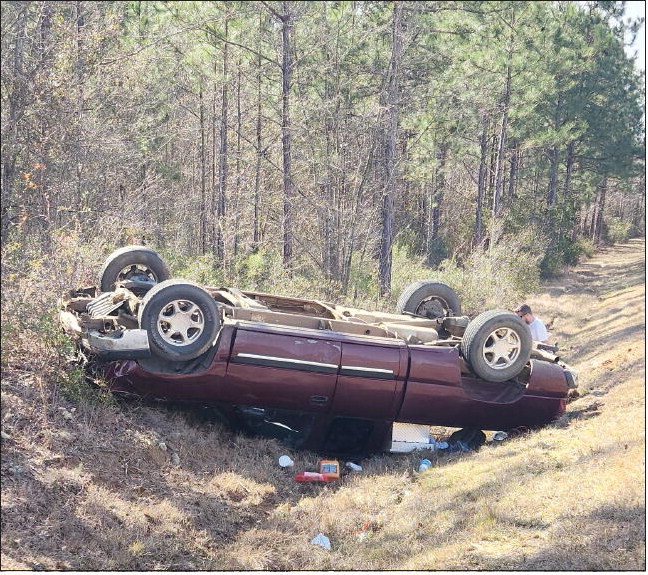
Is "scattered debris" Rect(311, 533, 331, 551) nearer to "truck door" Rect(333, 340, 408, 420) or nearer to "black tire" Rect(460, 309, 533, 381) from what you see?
"truck door" Rect(333, 340, 408, 420)

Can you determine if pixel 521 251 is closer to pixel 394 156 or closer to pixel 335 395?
pixel 394 156

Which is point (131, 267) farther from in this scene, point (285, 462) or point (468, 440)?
point (468, 440)

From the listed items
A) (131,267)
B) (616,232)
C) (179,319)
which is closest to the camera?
(179,319)

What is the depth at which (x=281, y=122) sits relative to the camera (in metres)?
14.8

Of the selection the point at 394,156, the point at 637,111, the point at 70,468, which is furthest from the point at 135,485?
the point at 637,111

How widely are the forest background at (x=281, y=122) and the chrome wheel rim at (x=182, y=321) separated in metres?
1.47

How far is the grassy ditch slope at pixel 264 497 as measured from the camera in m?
4.94

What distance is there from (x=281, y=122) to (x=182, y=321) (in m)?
9.03

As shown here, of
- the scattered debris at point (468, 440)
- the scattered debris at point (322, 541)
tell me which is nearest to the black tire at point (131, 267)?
the scattered debris at point (322, 541)

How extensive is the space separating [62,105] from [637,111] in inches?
1197

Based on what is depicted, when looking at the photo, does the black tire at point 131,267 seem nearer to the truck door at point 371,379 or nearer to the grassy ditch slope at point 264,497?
the grassy ditch slope at point 264,497

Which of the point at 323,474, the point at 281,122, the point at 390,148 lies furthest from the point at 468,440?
the point at 281,122

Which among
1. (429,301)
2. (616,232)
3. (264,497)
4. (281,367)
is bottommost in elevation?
(264,497)

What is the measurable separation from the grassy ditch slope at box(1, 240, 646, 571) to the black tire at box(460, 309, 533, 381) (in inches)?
31.9
